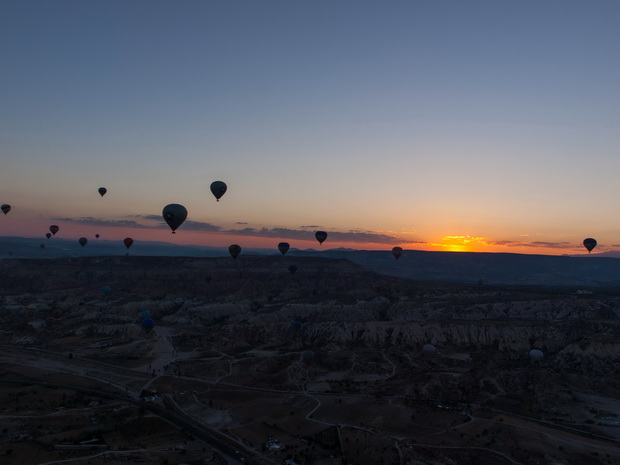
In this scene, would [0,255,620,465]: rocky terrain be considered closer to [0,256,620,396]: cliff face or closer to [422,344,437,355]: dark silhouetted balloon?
[0,256,620,396]: cliff face

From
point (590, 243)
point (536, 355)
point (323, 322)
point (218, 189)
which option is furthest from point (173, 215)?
point (590, 243)

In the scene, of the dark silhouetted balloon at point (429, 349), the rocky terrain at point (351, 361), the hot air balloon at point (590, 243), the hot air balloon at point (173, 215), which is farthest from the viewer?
the hot air balloon at point (590, 243)

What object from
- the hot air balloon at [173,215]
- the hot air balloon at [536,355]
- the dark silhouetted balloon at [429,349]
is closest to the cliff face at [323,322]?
the hot air balloon at [536,355]

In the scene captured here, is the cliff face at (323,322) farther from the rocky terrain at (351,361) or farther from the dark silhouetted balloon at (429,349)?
the dark silhouetted balloon at (429,349)

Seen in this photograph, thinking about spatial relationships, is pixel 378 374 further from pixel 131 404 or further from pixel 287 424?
pixel 131 404

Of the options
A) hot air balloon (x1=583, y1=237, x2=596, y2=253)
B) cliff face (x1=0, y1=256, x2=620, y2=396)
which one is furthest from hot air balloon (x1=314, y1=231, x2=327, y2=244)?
hot air balloon (x1=583, y1=237, x2=596, y2=253)

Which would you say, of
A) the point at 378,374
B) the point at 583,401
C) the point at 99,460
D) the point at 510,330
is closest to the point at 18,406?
the point at 99,460
